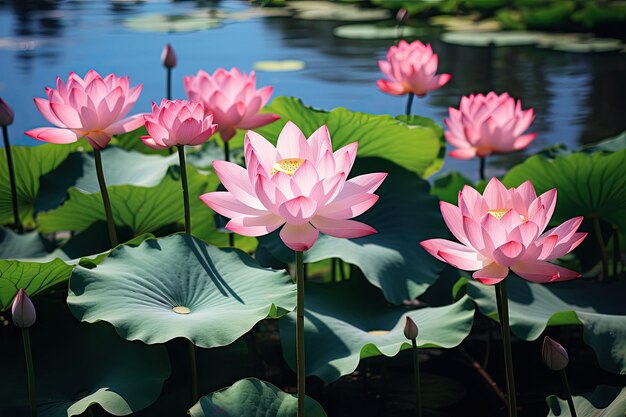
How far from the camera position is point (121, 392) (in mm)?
909

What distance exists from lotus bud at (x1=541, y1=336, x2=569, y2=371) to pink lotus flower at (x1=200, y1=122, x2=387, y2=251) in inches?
8.7

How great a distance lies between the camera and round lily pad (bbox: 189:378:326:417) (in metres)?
0.85

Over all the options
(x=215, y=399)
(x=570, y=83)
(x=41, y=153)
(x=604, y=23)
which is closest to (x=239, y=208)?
(x=215, y=399)

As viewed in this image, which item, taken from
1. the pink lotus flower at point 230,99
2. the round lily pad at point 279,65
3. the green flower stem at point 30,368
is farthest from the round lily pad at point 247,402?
the round lily pad at point 279,65

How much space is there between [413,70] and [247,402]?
3.00 ft

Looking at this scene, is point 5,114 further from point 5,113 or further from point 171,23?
point 171,23

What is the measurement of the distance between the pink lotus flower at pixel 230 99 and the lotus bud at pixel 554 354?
0.59 m

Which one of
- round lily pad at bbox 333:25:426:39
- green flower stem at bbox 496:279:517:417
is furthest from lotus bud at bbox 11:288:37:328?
round lily pad at bbox 333:25:426:39

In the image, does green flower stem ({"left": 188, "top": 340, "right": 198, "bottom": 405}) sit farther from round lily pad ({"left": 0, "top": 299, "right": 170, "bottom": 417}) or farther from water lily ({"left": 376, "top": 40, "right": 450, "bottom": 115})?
water lily ({"left": 376, "top": 40, "right": 450, "bottom": 115})

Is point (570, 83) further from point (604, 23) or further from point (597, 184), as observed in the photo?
point (597, 184)

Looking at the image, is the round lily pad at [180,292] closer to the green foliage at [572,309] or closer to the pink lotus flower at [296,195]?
the pink lotus flower at [296,195]

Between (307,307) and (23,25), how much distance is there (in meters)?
2.94

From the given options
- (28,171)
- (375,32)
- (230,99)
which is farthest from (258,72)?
(230,99)

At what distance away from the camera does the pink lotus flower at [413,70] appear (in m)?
1.59
